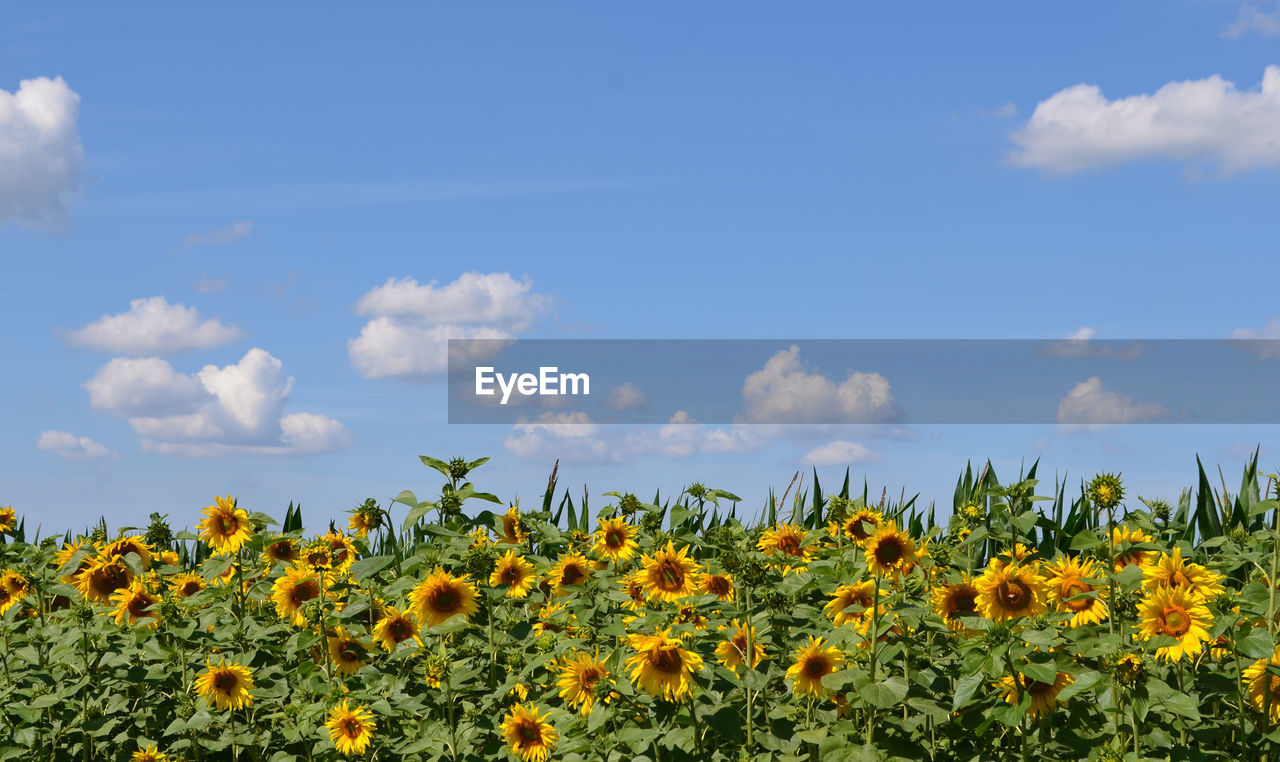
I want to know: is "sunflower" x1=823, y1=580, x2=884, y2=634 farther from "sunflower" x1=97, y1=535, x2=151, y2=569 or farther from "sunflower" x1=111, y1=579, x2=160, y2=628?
"sunflower" x1=97, y1=535, x2=151, y2=569

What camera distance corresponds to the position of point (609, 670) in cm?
444

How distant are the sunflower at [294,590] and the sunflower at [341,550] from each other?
169mm

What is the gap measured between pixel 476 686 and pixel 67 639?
2262 mm

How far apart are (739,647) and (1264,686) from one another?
2.26 meters

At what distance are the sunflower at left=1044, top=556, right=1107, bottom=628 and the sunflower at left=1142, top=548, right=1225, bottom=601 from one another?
0.74 ft

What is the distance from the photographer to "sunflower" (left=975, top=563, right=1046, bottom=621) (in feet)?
14.9

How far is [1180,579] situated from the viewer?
15.7ft

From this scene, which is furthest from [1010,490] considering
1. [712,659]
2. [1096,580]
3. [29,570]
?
[29,570]

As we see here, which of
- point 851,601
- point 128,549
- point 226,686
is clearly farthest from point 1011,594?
point 128,549

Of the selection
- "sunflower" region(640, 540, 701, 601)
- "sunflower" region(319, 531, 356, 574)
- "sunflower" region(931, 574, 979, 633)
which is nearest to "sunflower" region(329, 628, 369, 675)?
"sunflower" region(319, 531, 356, 574)

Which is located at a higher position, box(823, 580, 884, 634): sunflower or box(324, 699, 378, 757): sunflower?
box(823, 580, 884, 634): sunflower

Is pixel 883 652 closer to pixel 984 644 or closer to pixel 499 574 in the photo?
pixel 984 644

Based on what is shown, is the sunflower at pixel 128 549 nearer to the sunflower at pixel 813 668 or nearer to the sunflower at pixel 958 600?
the sunflower at pixel 813 668

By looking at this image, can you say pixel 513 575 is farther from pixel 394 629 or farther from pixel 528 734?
pixel 528 734
